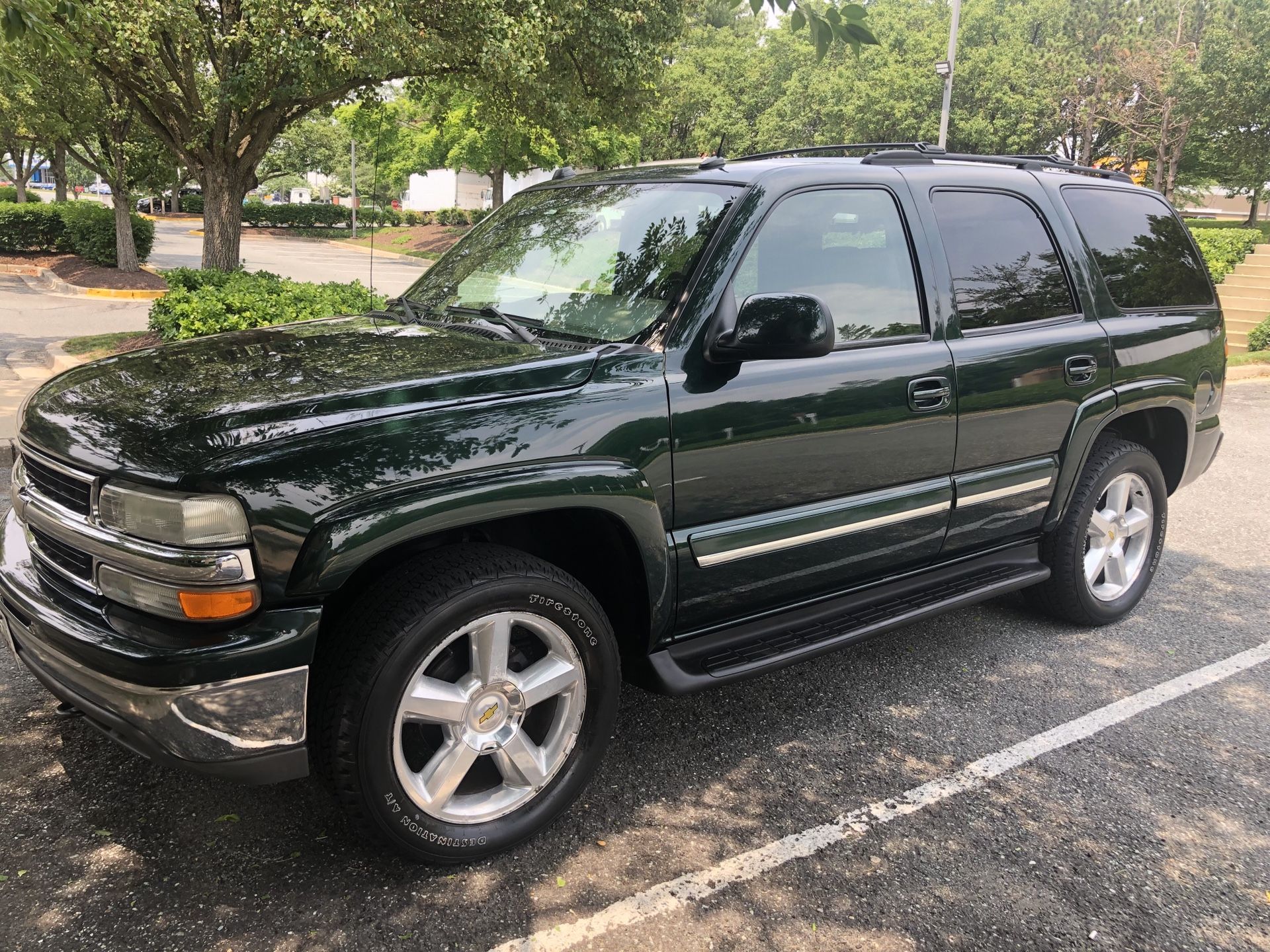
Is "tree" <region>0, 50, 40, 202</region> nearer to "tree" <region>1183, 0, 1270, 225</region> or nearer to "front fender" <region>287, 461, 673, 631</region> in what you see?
"front fender" <region>287, 461, 673, 631</region>

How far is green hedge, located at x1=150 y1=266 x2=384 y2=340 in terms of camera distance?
344 inches

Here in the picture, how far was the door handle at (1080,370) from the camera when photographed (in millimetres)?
3867

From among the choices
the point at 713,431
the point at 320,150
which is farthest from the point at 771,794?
the point at 320,150

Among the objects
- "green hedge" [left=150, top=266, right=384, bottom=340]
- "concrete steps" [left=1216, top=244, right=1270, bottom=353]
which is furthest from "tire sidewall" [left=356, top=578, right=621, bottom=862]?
"concrete steps" [left=1216, top=244, right=1270, bottom=353]

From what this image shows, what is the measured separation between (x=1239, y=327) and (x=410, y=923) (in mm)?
16923

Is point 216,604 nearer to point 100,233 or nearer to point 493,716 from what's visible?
point 493,716

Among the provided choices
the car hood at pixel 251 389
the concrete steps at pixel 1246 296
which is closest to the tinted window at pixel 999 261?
the car hood at pixel 251 389

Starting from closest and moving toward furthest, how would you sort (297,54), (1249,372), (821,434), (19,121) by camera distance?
1. (821,434)
2. (297,54)
3. (1249,372)
4. (19,121)

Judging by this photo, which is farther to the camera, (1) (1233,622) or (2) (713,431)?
(1) (1233,622)

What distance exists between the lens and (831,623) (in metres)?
3.38

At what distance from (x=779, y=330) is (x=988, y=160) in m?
1.88

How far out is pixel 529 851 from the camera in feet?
9.00

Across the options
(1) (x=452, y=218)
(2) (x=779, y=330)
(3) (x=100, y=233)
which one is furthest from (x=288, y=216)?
(2) (x=779, y=330)

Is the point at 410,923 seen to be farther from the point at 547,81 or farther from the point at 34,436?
the point at 547,81
